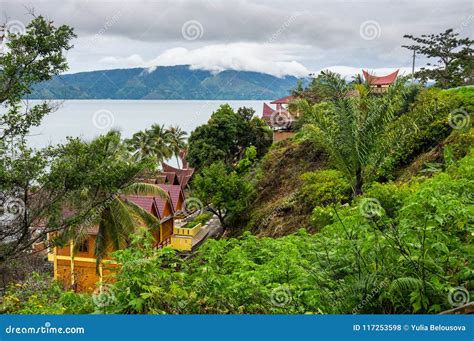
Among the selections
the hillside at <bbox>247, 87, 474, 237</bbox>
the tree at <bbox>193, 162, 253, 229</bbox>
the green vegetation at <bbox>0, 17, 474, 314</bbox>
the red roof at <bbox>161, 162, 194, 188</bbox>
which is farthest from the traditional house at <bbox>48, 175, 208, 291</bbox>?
the red roof at <bbox>161, 162, 194, 188</bbox>

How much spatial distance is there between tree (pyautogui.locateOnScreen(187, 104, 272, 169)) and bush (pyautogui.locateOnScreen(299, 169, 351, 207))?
61.0 feet

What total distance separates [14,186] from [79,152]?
63.9 inches

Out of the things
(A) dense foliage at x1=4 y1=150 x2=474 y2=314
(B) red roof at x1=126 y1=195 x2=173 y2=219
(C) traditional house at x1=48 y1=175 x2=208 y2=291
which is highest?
(A) dense foliage at x1=4 y1=150 x2=474 y2=314

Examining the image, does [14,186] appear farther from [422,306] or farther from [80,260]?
[80,260]

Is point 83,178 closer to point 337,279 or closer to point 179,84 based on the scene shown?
point 337,279

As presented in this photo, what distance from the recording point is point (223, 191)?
2288 cm

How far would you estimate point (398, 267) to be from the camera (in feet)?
12.7

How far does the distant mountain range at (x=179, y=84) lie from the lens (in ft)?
331

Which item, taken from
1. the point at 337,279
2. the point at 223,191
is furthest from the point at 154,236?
the point at 337,279

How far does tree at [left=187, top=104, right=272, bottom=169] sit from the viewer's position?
116 feet

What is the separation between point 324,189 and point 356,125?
461cm

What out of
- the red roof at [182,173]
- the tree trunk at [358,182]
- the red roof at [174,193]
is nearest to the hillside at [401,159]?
the tree trunk at [358,182]

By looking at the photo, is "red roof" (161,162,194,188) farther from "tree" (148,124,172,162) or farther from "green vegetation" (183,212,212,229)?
"green vegetation" (183,212,212,229)

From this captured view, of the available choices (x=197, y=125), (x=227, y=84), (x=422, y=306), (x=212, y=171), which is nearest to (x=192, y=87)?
(x=227, y=84)
